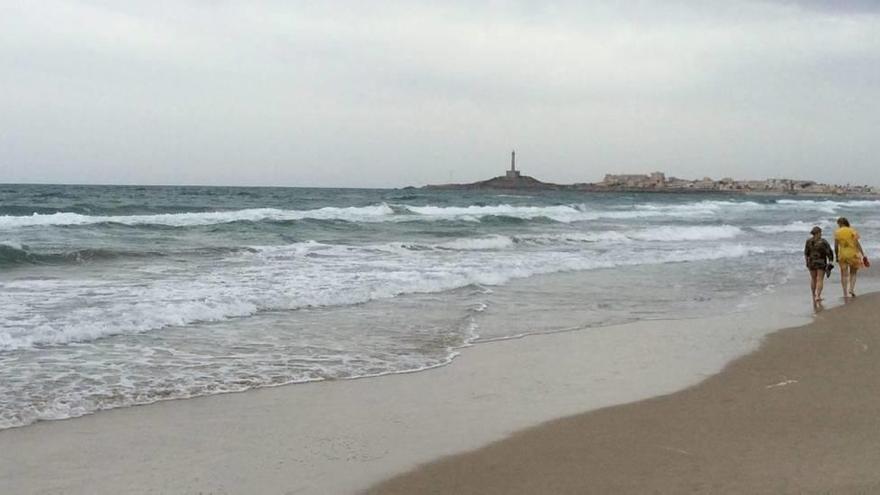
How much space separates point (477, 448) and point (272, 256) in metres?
14.3

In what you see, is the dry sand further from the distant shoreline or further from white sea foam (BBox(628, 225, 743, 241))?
the distant shoreline

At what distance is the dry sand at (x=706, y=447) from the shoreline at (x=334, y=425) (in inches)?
10.9

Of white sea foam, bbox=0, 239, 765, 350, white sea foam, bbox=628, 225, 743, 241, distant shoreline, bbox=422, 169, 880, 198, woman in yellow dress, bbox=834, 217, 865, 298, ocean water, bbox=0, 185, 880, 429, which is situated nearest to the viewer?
ocean water, bbox=0, 185, 880, 429

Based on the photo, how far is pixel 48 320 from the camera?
30.7 ft

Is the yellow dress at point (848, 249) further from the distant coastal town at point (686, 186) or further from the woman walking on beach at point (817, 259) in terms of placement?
the distant coastal town at point (686, 186)

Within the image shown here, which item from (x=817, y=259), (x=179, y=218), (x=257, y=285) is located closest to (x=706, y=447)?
(x=817, y=259)

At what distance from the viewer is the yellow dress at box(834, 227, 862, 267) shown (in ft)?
42.2

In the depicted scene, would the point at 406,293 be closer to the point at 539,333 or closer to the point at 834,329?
the point at 539,333

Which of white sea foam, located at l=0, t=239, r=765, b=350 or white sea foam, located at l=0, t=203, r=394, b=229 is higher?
white sea foam, located at l=0, t=203, r=394, b=229

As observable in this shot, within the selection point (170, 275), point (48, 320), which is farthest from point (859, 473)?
point (170, 275)

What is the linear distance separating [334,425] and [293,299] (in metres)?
5.99

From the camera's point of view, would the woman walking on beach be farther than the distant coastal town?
No

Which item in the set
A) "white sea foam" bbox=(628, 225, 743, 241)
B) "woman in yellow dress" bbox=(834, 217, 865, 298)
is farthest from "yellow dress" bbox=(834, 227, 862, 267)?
"white sea foam" bbox=(628, 225, 743, 241)

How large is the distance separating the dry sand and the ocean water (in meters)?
2.47
